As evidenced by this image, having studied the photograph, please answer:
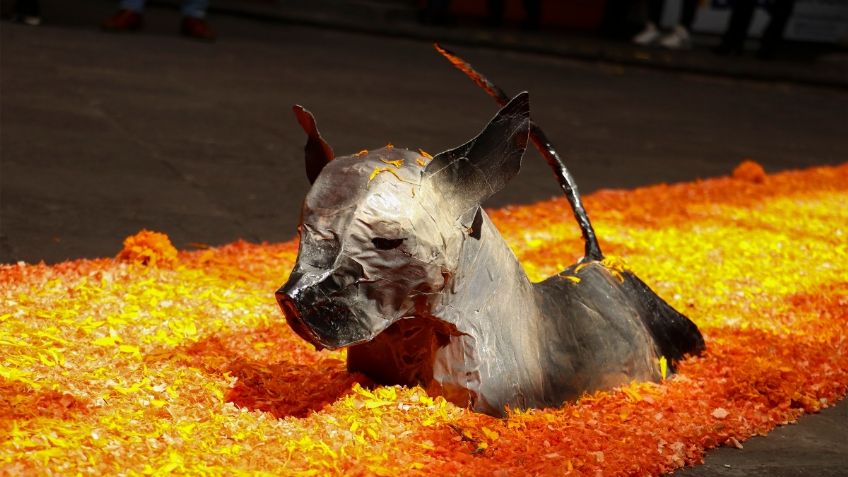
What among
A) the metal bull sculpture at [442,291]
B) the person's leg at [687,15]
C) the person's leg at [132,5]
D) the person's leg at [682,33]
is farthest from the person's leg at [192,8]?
the metal bull sculpture at [442,291]

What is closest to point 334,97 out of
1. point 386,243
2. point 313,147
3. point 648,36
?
point 313,147

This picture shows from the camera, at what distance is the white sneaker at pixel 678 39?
1311 cm

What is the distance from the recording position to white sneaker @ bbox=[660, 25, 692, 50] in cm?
1311

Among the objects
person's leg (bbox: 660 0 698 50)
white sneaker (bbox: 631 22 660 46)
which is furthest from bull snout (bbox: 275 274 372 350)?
white sneaker (bbox: 631 22 660 46)

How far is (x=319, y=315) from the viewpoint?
8.07 feet

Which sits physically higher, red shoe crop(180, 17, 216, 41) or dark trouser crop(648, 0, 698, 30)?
dark trouser crop(648, 0, 698, 30)

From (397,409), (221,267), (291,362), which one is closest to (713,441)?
(397,409)

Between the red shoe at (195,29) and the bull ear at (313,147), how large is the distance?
7.94 metres

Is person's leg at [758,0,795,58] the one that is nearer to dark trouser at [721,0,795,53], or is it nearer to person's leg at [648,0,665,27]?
dark trouser at [721,0,795,53]

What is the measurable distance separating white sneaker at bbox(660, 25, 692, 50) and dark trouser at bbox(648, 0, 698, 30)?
0.11 meters

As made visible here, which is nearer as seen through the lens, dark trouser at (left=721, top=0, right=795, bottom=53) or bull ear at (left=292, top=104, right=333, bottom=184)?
bull ear at (left=292, top=104, right=333, bottom=184)

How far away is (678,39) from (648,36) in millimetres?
353

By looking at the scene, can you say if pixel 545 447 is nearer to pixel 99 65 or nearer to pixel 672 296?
pixel 672 296

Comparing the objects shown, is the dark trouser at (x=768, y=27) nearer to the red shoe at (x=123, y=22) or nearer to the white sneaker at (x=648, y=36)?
the white sneaker at (x=648, y=36)
